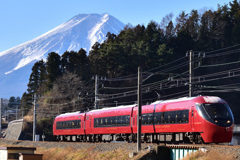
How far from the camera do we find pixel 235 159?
26.2 m

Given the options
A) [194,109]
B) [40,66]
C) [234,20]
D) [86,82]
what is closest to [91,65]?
[86,82]

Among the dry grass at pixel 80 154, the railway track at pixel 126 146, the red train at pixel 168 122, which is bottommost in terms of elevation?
the dry grass at pixel 80 154

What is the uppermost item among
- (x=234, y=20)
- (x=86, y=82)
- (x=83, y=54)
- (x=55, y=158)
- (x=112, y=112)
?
(x=234, y=20)

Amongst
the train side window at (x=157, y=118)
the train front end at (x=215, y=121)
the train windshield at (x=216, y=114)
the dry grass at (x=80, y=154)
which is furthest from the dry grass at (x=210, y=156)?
the train side window at (x=157, y=118)

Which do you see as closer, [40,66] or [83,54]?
[83,54]

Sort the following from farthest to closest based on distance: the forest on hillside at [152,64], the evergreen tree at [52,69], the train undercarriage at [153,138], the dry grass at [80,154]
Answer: the evergreen tree at [52,69] → the forest on hillside at [152,64] → the dry grass at [80,154] → the train undercarriage at [153,138]

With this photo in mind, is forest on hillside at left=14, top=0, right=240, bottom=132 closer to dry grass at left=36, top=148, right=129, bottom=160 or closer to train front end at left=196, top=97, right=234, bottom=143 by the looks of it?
dry grass at left=36, top=148, right=129, bottom=160

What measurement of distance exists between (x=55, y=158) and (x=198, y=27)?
69.0 metres

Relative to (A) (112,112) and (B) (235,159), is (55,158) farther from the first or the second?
(B) (235,159)

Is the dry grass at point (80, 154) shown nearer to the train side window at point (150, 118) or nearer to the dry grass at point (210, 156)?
the train side window at point (150, 118)

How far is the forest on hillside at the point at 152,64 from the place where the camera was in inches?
3661

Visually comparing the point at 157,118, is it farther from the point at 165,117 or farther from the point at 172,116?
the point at 172,116

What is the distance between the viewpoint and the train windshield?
3391 cm

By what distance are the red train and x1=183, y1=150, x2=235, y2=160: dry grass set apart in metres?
5.14
